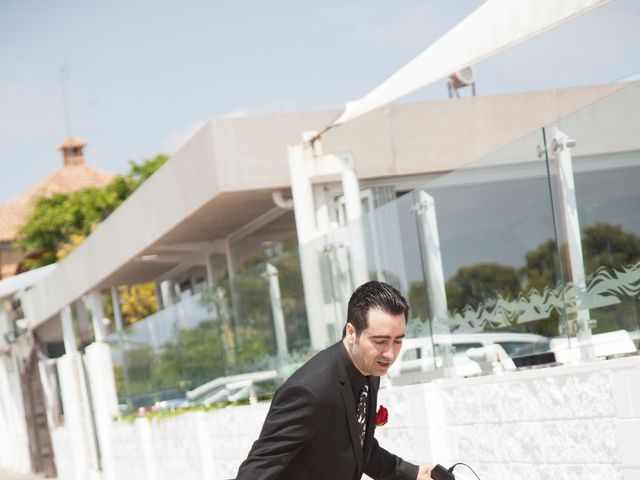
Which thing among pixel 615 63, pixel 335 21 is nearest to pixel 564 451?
pixel 615 63

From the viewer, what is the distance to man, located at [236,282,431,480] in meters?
4.45

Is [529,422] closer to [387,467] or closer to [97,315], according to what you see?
[387,467]

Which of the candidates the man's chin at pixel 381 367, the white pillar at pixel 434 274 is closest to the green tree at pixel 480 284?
the white pillar at pixel 434 274

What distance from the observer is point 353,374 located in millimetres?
4727

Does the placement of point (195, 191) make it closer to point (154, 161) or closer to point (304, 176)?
point (304, 176)

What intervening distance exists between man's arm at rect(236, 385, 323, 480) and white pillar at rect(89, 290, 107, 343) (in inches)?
782

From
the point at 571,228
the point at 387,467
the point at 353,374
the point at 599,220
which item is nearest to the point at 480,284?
the point at 571,228

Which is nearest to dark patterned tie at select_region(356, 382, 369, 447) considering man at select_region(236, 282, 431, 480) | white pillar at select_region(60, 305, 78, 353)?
man at select_region(236, 282, 431, 480)

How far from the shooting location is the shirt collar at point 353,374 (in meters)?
4.71

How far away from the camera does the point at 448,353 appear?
360 inches

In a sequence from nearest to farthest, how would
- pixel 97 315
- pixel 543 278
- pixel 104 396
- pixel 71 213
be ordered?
Answer: pixel 543 278, pixel 104 396, pixel 97 315, pixel 71 213

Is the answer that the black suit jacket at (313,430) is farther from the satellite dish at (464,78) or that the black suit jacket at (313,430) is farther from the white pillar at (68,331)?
the white pillar at (68,331)

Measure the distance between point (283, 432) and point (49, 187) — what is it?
66183 mm

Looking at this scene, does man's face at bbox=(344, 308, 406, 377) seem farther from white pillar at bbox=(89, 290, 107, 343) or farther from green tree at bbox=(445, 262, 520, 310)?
white pillar at bbox=(89, 290, 107, 343)
